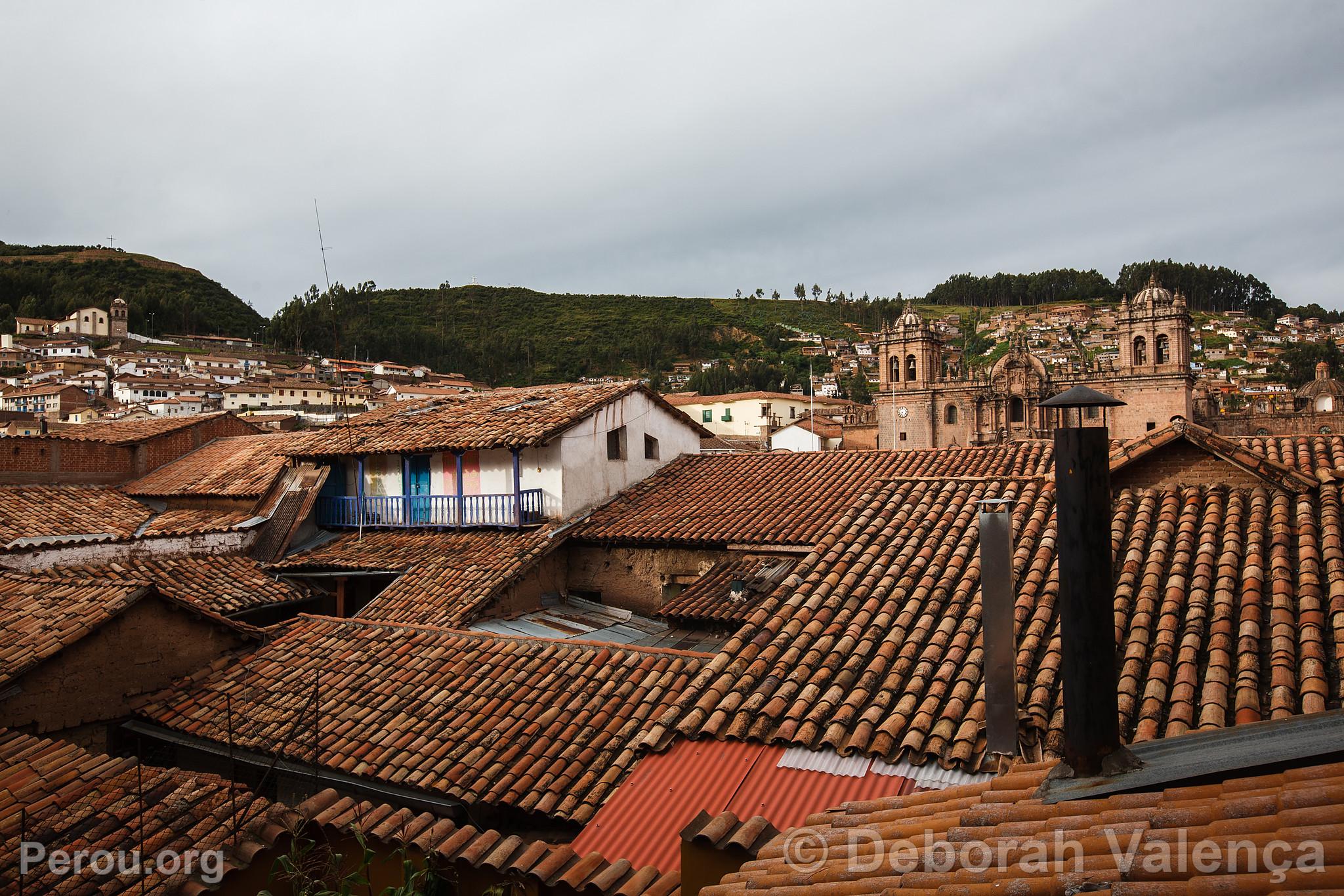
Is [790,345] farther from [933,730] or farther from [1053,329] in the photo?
[933,730]

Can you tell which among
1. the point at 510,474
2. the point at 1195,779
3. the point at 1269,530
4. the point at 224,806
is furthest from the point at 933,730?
the point at 510,474

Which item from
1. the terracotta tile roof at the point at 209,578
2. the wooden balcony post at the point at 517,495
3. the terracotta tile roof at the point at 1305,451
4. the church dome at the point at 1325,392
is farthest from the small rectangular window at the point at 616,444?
the church dome at the point at 1325,392

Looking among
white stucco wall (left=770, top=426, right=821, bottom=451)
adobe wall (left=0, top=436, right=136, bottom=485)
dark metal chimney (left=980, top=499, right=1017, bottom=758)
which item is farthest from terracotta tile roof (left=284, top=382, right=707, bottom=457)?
white stucco wall (left=770, top=426, right=821, bottom=451)

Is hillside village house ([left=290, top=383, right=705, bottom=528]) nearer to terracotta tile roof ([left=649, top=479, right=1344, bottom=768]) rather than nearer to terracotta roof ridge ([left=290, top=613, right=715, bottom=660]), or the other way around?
terracotta roof ridge ([left=290, top=613, right=715, bottom=660])

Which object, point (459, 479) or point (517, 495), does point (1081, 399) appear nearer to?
point (517, 495)

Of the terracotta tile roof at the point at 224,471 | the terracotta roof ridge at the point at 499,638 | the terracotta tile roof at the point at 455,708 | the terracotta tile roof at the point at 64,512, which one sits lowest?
the terracotta tile roof at the point at 455,708

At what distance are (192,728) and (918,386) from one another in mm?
51818

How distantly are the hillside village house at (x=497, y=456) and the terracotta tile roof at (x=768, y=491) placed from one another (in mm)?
820

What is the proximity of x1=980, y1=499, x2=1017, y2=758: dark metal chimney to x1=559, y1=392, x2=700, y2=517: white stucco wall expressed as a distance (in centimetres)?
1118

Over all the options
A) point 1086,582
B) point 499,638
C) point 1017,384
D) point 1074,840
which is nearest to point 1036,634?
point 1086,582

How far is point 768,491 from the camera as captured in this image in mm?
15891

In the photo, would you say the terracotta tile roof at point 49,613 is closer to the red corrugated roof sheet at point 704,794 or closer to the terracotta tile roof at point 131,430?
the red corrugated roof sheet at point 704,794

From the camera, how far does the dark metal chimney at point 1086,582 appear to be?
3.83 metres

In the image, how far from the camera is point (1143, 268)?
134 metres
